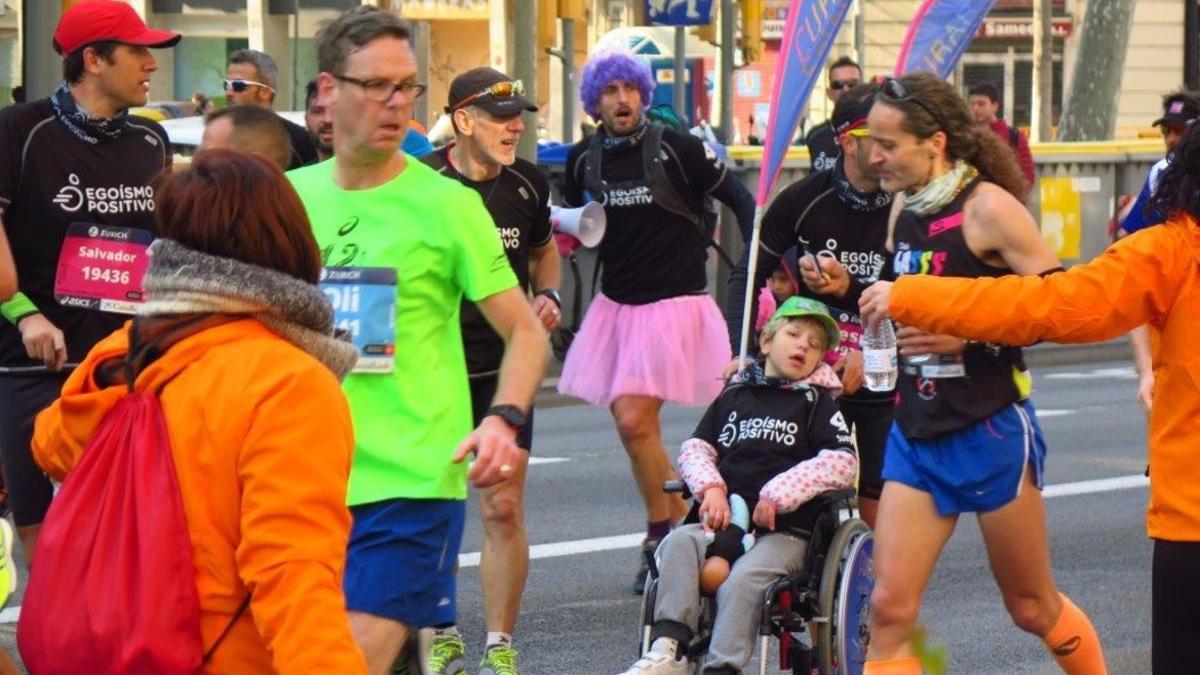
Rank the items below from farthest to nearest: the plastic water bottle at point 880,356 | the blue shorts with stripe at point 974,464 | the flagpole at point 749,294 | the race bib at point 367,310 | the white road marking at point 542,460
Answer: the white road marking at point 542,460, the flagpole at point 749,294, the plastic water bottle at point 880,356, the blue shorts with stripe at point 974,464, the race bib at point 367,310

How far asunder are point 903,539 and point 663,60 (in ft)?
111

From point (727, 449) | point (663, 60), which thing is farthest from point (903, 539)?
point (663, 60)

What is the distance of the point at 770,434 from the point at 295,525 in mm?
4106

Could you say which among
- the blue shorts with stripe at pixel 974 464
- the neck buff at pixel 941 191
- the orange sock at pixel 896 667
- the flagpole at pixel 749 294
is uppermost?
the neck buff at pixel 941 191

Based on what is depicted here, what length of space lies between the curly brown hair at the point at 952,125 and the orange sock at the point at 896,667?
1.27 metres

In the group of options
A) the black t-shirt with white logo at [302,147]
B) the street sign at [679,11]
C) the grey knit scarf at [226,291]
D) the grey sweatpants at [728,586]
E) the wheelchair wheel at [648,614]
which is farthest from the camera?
the street sign at [679,11]

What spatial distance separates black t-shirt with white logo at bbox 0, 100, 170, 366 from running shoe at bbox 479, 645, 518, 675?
61.4 inches

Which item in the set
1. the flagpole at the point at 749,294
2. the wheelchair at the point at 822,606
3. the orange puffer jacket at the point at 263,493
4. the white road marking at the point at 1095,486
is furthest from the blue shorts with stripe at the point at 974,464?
the white road marking at the point at 1095,486

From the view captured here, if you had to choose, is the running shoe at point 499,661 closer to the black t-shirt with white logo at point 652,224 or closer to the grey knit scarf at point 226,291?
the black t-shirt with white logo at point 652,224

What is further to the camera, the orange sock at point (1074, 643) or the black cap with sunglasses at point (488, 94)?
the black cap with sunglasses at point (488, 94)

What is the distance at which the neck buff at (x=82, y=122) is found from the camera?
287 inches

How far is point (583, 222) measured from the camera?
9258 millimetres

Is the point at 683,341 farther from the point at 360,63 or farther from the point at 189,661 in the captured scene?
the point at 189,661

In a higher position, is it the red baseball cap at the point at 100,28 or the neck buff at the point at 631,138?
the red baseball cap at the point at 100,28
